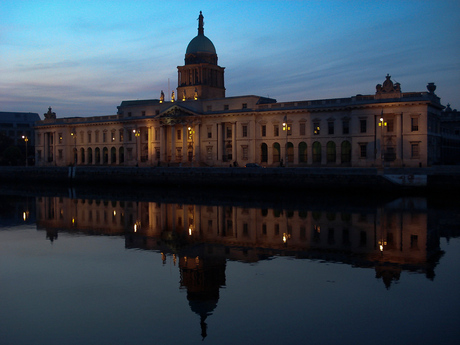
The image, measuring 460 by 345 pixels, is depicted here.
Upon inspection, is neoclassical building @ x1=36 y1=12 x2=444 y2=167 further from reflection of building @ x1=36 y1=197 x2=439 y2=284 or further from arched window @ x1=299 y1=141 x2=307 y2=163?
reflection of building @ x1=36 y1=197 x2=439 y2=284

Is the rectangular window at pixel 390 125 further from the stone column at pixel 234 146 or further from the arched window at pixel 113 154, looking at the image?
the arched window at pixel 113 154

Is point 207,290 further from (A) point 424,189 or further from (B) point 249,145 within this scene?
(B) point 249,145

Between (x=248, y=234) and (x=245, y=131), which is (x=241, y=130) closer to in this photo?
(x=245, y=131)

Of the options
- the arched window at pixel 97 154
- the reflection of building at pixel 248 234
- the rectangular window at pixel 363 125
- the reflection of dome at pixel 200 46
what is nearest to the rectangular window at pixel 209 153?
the reflection of dome at pixel 200 46

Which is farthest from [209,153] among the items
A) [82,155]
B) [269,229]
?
[269,229]

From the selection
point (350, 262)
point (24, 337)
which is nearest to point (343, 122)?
point (350, 262)

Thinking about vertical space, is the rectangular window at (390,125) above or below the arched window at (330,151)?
above

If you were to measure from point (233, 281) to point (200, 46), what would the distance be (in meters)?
72.8

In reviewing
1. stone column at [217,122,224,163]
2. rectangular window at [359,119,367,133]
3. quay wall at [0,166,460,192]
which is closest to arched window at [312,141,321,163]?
rectangular window at [359,119,367,133]

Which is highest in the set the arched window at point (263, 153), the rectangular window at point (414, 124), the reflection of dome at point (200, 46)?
the reflection of dome at point (200, 46)

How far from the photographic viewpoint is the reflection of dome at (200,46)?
85.2 metres

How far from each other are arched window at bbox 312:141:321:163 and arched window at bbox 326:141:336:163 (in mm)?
1307

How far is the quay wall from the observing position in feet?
153

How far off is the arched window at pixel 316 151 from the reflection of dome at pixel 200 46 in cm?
2688
